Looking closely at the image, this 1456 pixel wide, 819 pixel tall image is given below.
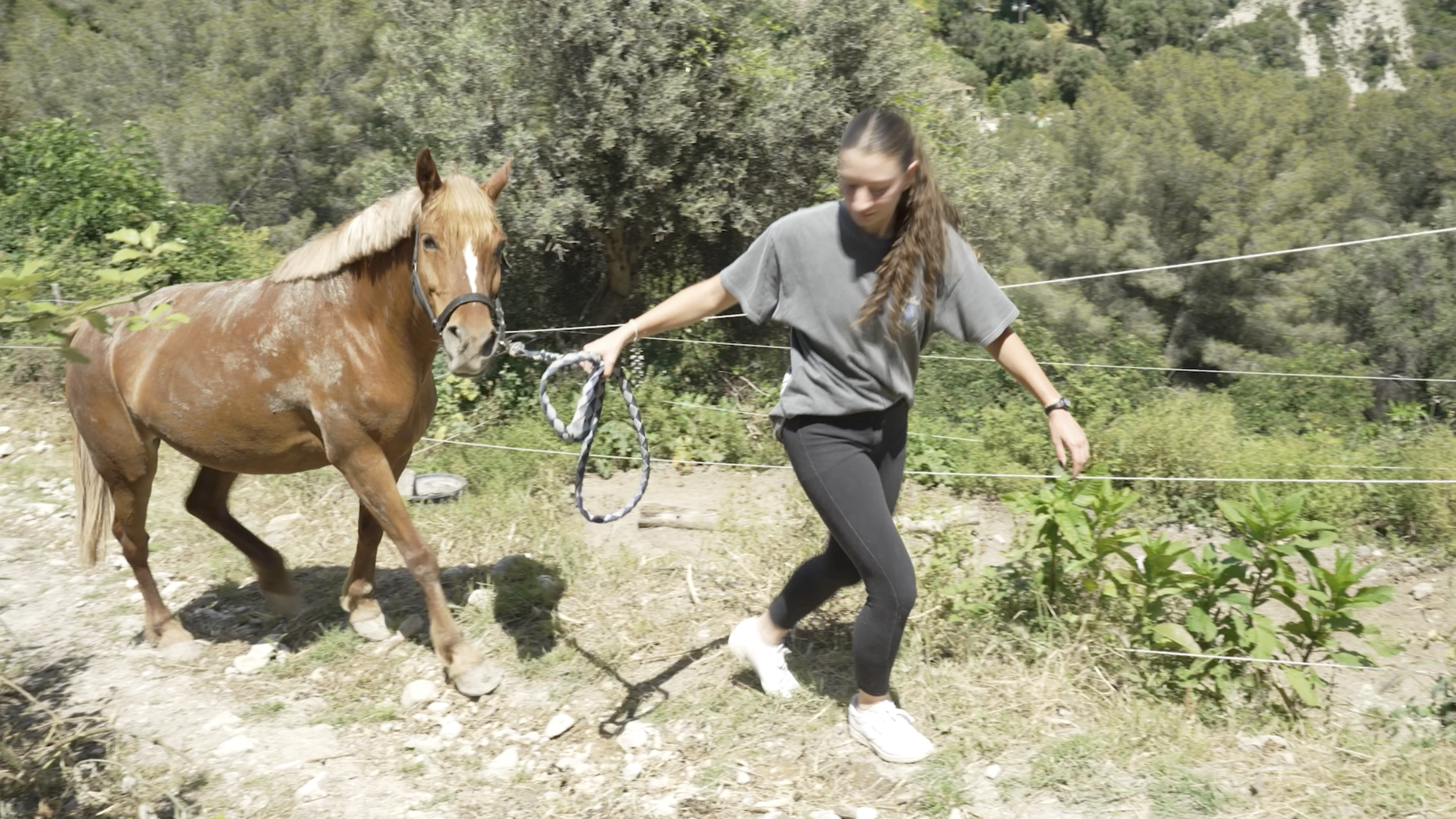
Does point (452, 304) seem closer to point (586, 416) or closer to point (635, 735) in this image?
point (586, 416)

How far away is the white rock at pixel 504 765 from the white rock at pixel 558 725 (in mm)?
127

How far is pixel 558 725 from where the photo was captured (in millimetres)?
3699

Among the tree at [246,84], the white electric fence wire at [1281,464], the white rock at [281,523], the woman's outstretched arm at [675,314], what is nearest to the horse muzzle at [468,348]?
the woman's outstretched arm at [675,314]

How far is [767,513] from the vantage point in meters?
5.42

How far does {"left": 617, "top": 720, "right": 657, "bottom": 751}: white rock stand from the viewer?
3.59 m

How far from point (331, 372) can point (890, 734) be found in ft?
7.97

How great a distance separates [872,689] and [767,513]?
2104 millimetres

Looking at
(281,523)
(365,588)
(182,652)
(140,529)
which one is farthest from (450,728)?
(281,523)

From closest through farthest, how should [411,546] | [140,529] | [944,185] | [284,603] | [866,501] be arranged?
1. [866,501]
2. [411,546]
3. [140,529]
4. [284,603]
5. [944,185]

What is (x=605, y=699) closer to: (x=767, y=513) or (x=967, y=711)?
(x=967, y=711)

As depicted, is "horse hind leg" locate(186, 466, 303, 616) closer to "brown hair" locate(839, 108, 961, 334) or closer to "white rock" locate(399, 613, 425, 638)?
"white rock" locate(399, 613, 425, 638)

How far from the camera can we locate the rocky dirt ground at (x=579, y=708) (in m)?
3.23

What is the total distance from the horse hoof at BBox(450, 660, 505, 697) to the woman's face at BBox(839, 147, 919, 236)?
2.25 metres

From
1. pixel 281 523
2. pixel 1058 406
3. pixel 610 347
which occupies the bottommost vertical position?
pixel 281 523
